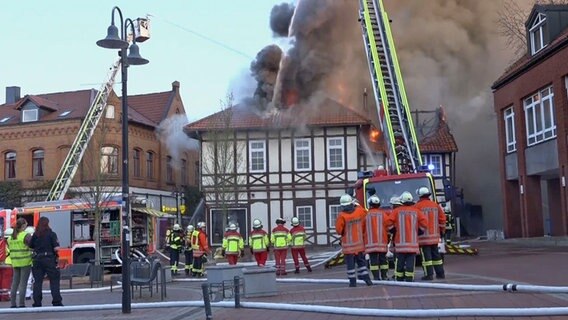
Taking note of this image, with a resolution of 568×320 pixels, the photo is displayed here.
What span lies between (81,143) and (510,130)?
70.2ft

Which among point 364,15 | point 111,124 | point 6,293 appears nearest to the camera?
point 6,293

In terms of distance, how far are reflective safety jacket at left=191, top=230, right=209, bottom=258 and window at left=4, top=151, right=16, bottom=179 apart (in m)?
24.6

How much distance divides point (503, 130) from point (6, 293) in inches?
912

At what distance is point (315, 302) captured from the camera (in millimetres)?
10891

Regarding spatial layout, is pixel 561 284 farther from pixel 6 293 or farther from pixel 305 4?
pixel 305 4

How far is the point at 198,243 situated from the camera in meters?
19.4

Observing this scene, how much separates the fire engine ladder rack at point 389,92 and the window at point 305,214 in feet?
46.0

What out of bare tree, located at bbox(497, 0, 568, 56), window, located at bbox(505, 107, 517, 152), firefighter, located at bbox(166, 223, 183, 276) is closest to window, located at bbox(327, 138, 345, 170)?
window, located at bbox(505, 107, 517, 152)

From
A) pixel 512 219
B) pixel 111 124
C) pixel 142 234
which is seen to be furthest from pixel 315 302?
pixel 111 124

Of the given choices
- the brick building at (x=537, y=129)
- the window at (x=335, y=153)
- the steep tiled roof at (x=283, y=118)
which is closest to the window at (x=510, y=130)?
the brick building at (x=537, y=129)

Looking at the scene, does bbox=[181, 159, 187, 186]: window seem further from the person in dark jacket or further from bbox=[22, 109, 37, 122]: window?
the person in dark jacket

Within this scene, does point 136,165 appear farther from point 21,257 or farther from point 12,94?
point 21,257

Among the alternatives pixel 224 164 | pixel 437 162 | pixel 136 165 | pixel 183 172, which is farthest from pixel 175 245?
pixel 183 172

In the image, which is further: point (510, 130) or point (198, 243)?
point (510, 130)
